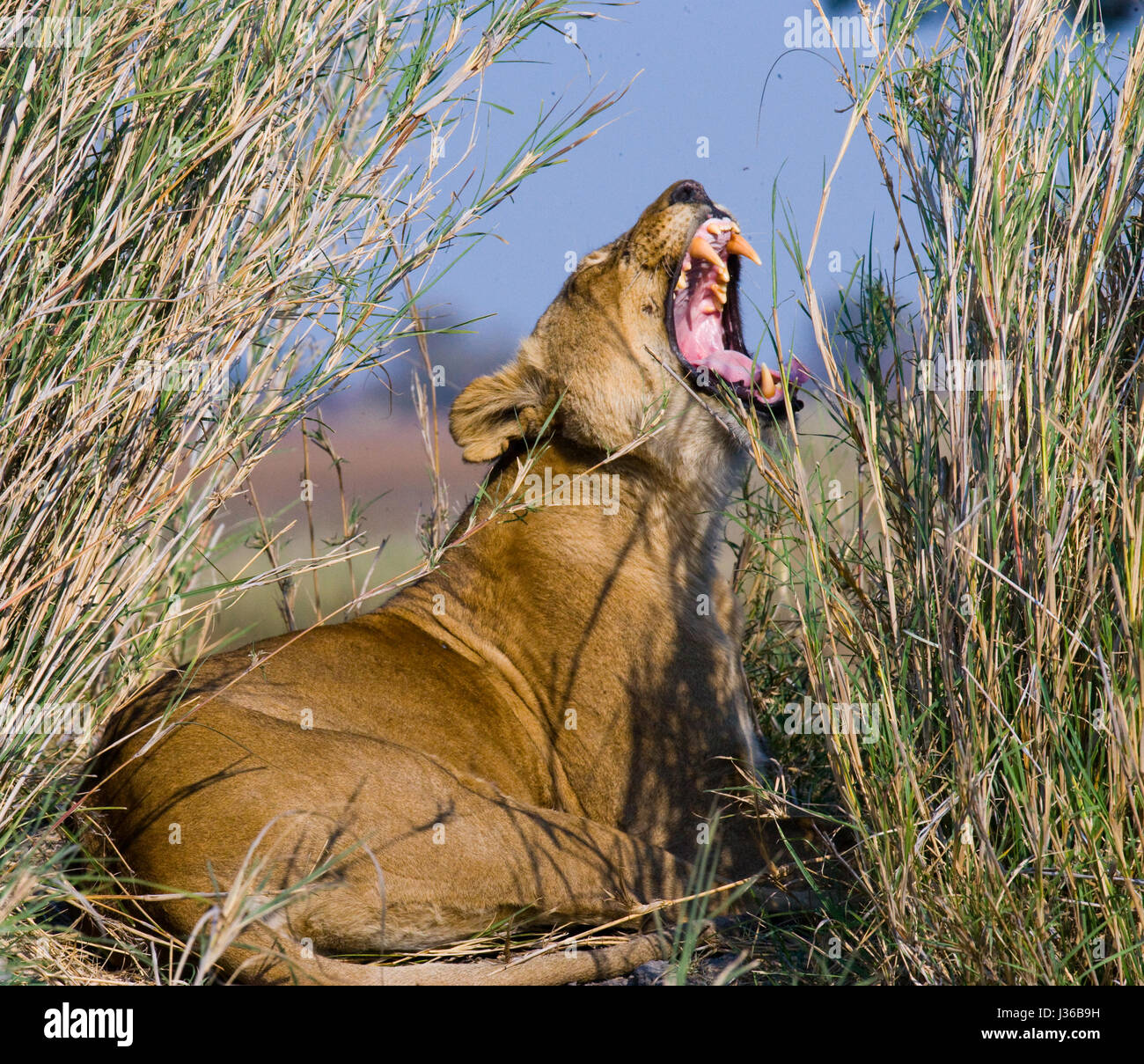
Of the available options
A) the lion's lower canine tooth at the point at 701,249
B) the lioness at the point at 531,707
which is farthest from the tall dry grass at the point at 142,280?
the lion's lower canine tooth at the point at 701,249

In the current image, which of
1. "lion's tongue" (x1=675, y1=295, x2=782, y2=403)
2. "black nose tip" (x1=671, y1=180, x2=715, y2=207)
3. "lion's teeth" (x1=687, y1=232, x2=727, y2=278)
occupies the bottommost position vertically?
"lion's tongue" (x1=675, y1=295, x2=782, y2=403)

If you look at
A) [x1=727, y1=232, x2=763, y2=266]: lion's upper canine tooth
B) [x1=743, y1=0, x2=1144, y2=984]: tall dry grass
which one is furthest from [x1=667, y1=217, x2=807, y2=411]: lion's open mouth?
[x1=743, y1=0, x2=1144, y2=984]: tall dry grass

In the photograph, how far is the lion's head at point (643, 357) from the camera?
406 centimetres

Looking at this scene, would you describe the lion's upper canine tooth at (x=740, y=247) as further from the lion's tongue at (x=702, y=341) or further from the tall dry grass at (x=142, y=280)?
the tall dry grass at (x=142, y=280)

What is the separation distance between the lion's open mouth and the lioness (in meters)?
0.01

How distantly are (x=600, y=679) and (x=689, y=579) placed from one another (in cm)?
56

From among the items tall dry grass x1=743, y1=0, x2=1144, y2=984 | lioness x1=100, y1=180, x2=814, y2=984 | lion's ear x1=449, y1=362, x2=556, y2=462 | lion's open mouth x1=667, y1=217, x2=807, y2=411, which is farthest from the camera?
lion's open mouth x1=667, y1=217, x2=807, y2=411

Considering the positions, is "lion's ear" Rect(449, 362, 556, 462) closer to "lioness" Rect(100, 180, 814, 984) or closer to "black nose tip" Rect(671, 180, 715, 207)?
"lioness" Rect(100, 180, 814, 984)

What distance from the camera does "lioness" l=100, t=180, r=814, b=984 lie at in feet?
9.77

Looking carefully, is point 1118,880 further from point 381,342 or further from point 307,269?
point 307,269

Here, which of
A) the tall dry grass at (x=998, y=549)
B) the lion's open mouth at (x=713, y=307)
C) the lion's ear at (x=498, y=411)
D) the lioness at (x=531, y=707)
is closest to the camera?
the tall dry grass at (x=998, y=549)

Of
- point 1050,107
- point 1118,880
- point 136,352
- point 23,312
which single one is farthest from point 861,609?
point 23,312

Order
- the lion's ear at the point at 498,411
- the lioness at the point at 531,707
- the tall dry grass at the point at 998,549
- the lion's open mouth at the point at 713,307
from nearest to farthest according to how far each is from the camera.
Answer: the tall dry grass at the point at 998,549 < the lioness at the point at 531,707 < the lion's ear at the point at 498,411 < the lion's open mouth at the point at 713,307
